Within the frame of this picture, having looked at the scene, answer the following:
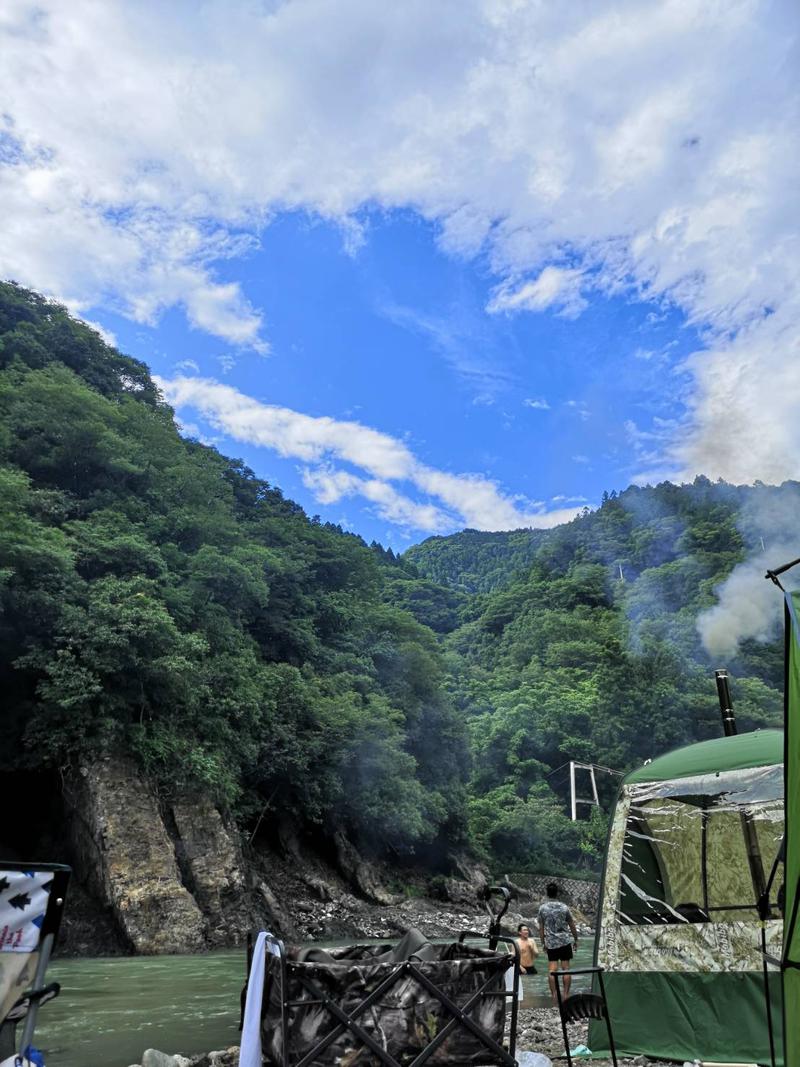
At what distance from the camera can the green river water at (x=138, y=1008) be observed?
319 inches

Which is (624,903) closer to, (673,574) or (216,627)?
(216,627)

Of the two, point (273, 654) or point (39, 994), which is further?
point (273, 654)

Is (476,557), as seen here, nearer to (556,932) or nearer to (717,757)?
(556,932)

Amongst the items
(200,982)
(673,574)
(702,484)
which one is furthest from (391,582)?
(200,982)

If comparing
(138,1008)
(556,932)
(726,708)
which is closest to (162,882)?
(138,1008)

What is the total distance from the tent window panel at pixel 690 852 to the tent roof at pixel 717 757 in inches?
3.0

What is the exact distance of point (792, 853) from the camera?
3.20 meters

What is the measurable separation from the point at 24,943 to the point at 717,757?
5.04 m

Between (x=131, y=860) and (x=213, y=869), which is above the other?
(x=131, y=860)

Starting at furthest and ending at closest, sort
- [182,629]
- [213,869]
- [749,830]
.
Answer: [182,629] < [213,869] < [749,830]

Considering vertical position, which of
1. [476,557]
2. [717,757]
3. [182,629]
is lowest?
[717,757]

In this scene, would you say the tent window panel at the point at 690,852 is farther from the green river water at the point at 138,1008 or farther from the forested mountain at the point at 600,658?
the forested mountain at the point at 600,658

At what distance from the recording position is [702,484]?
3184 inches

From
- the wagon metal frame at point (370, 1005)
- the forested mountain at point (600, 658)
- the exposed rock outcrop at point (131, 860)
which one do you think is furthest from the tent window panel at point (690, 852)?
the forested mountain at point (600, 658)
